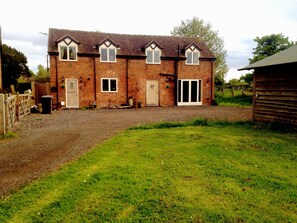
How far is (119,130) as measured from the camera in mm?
10836

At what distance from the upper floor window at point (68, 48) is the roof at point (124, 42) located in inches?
14.6

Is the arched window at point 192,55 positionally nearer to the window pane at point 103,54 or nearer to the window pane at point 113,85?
the window pane at point 113,85

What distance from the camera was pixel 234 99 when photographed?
27.5 meters

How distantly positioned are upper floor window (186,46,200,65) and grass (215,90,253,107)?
5.24 meters

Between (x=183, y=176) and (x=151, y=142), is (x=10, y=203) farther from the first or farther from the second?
(x=151, y=142)

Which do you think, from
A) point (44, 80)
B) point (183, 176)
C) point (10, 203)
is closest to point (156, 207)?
point (183, 176)

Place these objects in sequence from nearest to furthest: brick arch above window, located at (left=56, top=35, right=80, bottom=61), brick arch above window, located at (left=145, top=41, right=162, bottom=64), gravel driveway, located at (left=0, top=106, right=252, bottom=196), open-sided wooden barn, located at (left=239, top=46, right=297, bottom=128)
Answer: gravel driveway, located at (left=0, top=106, right=252, bottom=196), open-sided wooden barn, located at (left=239, top=46, right=297, bottom=128), brick arch above window, located at (left=56, top=35, right=80, bottom=61), brick arch above window, located at (left=145, top=41, right=162, bottom=64)

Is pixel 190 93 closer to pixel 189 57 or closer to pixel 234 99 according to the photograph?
pixel 189 57

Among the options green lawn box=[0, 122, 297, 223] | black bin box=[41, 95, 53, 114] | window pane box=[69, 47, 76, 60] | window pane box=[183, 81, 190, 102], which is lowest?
green lawn box=[0, 122, 297, 223]

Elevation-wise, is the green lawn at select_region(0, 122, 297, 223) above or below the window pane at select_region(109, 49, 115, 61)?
below

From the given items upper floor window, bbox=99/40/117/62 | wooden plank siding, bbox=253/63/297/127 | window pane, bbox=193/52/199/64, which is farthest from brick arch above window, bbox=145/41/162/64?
wooden plank siding, bbox=253/63/297/127

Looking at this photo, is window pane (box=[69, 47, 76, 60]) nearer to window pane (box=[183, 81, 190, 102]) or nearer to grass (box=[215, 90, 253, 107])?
window pane (box=[183, 81, 190, 102])

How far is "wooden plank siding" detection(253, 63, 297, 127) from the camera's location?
10969 mm

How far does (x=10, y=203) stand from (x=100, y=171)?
1.89 meters
